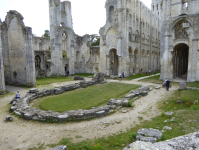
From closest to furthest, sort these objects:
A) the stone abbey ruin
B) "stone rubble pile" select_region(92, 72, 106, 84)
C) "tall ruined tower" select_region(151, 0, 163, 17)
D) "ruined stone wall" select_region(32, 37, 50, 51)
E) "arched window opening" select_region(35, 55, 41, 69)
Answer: the stone abbey ruin, "stone rubble pile" select_region(92, 72, 106, 84), "arched window opening" select_region(35, 55, 41, 69), "ruined stone wall" select_region(32, 37, 50, 51), "tall ruined tower" select_region(151, 0, 163, 17)

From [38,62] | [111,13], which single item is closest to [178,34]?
[111,13]

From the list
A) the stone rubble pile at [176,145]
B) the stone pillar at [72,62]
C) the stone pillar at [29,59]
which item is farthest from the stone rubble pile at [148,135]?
the stone pillar at [72,62]

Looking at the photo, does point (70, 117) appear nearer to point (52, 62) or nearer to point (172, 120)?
point (172, 120)

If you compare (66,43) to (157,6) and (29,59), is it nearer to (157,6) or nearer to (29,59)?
(29,59)

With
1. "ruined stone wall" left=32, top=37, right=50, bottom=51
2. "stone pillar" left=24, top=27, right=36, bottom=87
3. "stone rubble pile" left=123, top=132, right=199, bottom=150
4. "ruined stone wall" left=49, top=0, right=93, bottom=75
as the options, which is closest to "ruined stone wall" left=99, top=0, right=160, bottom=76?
"ruined stone wall" left=49, top=0, right=93, bottom=75

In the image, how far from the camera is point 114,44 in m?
28.0

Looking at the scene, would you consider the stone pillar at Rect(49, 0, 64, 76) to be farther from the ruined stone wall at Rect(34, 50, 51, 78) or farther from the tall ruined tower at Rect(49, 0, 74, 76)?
the ruined stone wall at Rect(34, 50, 51, 78)

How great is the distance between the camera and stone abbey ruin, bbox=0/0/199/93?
19422 mm

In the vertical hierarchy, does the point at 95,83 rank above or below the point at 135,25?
below

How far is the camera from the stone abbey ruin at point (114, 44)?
19.4 meters

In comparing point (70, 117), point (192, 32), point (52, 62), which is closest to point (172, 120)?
point (70, 117)

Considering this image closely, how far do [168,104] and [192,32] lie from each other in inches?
560

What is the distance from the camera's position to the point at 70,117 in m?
8.24

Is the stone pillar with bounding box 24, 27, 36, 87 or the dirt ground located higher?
the stone pillar with bounding box 24, 27, 36, 87
